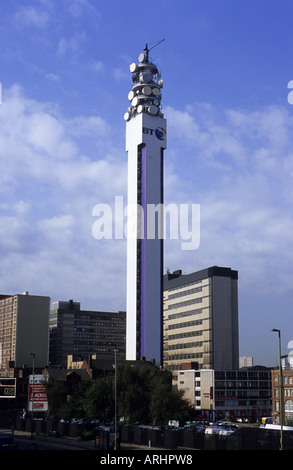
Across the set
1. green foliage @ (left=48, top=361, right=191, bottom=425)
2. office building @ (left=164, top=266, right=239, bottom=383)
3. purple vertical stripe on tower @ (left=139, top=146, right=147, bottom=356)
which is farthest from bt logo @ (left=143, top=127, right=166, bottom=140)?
green foliage @ (left=48, top=361, right=191, bottom=425)

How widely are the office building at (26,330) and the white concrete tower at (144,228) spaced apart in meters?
29.5

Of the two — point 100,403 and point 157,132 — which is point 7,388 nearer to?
point 100,403

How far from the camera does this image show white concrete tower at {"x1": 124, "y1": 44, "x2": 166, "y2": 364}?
165 m

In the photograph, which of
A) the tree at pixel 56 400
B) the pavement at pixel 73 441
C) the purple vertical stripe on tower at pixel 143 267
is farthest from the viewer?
the purple vertical stripe on tower at pixel 143 267

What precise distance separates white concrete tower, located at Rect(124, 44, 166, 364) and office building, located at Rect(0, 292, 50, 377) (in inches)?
1162

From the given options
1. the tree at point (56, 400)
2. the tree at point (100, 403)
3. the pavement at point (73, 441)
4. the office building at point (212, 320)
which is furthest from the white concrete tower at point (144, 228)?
the pavement at point (73, 441)

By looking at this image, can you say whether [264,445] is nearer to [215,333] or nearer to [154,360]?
[154,360]

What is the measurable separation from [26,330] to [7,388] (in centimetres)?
3938

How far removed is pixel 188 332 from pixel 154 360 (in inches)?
1550

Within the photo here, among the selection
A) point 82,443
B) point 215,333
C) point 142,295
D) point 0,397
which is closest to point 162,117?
point 142,295

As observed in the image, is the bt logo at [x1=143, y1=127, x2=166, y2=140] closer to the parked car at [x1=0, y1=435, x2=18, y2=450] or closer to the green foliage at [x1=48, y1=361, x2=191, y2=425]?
the green foliage at [x1=48, y1=361, x2=191, y2=425]

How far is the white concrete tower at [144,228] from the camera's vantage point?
16500cm

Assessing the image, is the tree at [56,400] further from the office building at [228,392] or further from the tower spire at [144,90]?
the tower spire at [144,90]

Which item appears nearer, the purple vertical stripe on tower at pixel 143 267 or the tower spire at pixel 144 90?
the purple vertical stripe on tower at pixel 143 267
